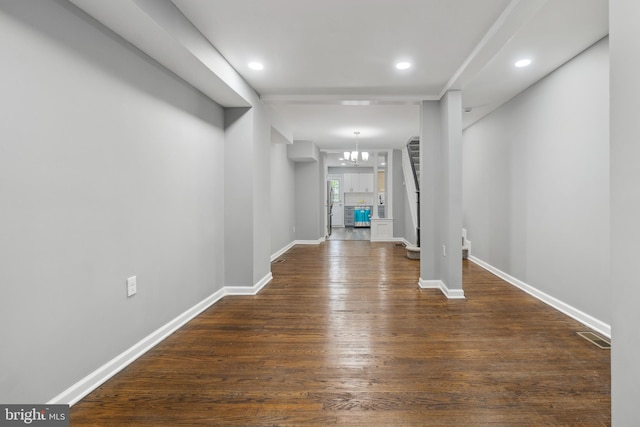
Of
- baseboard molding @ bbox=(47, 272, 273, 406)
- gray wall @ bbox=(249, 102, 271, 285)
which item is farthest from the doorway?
baseboard molding @ bbox=(47, 272, 273, 406)

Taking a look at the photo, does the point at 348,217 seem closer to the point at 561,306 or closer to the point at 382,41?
the point at 561,306

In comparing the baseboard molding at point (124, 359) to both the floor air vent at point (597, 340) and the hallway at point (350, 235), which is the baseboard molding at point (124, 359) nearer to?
the floor air vent at point (597, 340)

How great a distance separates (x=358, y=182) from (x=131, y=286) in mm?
11223

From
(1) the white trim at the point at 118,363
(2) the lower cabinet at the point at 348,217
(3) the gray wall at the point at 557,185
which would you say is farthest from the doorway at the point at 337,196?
(1) the white trim at the point at 118,363

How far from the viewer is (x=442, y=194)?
3.84 m

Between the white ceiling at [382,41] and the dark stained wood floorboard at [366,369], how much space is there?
7.37 feet

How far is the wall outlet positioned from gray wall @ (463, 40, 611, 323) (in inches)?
146

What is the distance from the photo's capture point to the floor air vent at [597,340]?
2391 mm

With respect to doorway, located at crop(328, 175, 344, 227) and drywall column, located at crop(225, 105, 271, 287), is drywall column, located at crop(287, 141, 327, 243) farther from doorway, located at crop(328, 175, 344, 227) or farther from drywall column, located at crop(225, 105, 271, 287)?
doorway, located at crop(328, 175, 344, 227)

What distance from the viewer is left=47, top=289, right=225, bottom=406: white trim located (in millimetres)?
1740

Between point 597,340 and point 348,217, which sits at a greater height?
point 348,217

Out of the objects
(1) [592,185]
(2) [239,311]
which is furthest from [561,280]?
(2) [239,311]

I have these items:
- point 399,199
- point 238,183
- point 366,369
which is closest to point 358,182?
point 399,199

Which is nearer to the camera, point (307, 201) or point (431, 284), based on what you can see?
point (431, 284)
